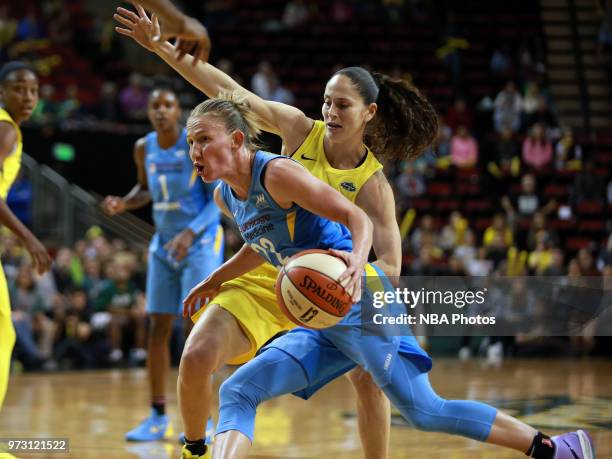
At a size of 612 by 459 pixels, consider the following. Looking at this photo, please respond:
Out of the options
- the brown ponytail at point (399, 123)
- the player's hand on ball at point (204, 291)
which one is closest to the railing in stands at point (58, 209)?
the brown ponytail at point (399, 123)

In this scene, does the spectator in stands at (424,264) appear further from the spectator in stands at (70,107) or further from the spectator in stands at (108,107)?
the spectator in stands at (70,107)

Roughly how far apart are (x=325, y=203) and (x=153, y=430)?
9.20 feet

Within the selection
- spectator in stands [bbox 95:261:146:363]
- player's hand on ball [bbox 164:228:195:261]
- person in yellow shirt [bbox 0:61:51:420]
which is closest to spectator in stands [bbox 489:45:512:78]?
spectator in stands [bbox 95:261:146:363]

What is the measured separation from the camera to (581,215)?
14242mm

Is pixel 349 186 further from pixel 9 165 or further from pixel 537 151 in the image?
pixel 537 151

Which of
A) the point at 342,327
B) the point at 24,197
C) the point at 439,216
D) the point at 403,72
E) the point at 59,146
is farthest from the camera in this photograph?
the point at 403,72

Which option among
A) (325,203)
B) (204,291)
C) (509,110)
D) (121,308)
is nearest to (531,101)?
(509,110)

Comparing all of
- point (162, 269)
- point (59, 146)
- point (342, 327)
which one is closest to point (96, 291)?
point (59, 146)

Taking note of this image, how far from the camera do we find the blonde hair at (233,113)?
3.98 metres

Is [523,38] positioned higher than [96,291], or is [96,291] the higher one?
[523,38]

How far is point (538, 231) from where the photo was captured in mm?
13141

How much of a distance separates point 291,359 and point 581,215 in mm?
11006

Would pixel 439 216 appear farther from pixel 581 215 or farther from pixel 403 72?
pixel 403 72

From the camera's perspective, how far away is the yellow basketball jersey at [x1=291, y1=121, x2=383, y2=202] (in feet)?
14.2
